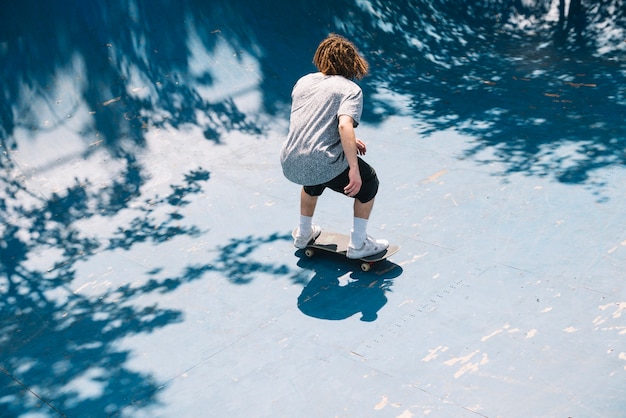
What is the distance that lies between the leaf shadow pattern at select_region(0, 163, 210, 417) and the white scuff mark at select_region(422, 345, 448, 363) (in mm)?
1621

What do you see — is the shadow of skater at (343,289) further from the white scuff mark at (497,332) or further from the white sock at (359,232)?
the white scuff mark at (497,332)

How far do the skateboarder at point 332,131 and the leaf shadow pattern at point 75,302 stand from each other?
1311 mm

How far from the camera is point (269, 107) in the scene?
8.80 m

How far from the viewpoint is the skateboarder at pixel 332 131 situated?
197 inches

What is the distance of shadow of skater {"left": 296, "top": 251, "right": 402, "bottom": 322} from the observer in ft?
16.6

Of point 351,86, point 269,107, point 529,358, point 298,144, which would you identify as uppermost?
point 351,86

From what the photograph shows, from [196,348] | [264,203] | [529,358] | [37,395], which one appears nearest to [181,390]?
[196,348]

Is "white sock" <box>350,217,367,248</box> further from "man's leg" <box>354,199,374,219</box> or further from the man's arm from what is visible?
the man's arm

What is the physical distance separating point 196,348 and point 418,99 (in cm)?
521

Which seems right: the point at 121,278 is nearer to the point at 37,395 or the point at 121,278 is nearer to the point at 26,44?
the point at 37,395

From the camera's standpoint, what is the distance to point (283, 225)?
636 centimetres

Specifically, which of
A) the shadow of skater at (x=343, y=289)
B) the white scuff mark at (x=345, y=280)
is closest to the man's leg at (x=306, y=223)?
the shadow of skater at (x=343, y=289)

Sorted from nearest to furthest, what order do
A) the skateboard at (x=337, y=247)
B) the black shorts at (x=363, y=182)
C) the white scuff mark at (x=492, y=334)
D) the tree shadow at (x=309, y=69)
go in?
the white scuff mark at (x=492, y=334)
the black shorts at (x=363, y=182)
the skateboard at (x=337, y=247)
the tree shadow at (x=309, y=69)

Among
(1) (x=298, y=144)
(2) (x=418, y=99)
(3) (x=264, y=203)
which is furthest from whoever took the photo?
(2) (x=418, y=99)
